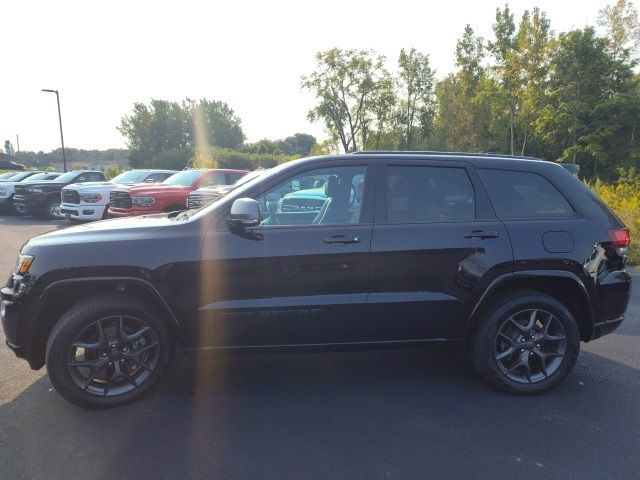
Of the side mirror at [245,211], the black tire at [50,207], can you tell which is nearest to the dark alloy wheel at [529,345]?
the side mirror at [245,211]

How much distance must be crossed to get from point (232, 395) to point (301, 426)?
699 mm

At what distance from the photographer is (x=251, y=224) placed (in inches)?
140

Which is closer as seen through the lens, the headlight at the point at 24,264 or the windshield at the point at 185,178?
the headlight at the point at 24,264

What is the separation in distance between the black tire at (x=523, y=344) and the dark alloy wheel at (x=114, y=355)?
2452mm

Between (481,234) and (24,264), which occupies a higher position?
(481,234)

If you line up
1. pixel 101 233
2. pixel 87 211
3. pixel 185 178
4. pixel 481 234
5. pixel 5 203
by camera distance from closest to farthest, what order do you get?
pixel 101 233
pixel 481 234
pixel 185 178
pixel 87 211
pixel 5 203

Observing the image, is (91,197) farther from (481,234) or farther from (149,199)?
(481,234)

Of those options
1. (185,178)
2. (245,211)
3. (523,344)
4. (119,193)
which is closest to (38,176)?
(185,178)

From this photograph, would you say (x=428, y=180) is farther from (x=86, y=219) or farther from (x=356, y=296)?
(x=86, y=219)

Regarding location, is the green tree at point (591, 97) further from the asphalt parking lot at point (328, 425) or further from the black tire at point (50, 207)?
the asphalt parking lot at point (328, 425)

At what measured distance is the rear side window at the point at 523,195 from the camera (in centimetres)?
391

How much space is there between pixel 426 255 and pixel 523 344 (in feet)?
3.49

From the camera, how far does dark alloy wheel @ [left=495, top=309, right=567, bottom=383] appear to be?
388 cm

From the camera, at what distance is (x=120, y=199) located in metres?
11.4
